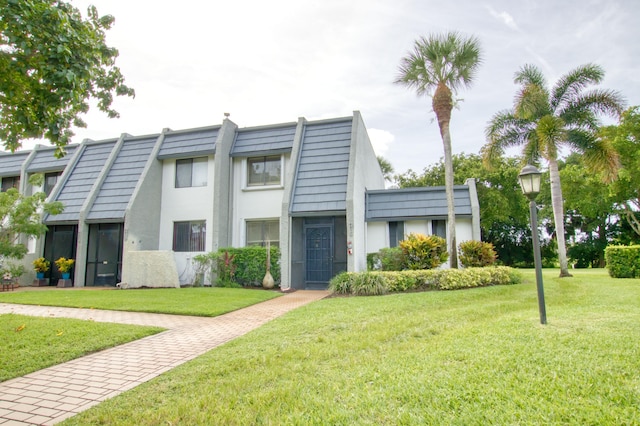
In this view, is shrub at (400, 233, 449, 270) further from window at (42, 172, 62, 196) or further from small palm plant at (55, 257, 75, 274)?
window at (42, 172, 62, 196)

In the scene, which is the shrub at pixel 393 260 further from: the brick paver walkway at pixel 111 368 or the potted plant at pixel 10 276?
the potted plant at pixel 10 276

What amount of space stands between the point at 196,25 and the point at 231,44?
1370mm

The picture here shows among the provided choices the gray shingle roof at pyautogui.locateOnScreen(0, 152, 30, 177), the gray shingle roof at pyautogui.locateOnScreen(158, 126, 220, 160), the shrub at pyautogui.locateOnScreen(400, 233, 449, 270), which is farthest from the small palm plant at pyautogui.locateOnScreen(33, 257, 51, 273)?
the shrub at pyautogui.locateOnScreen(400, 233, 449, 270)

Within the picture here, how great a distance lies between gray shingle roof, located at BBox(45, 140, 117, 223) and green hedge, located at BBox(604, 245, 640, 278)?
77.4 feet

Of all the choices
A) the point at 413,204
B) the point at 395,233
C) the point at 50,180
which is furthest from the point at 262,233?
the point at 50,180

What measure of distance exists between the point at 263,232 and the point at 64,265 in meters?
9.31

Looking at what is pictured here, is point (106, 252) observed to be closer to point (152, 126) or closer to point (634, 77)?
point (152, 126)

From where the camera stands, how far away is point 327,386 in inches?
161

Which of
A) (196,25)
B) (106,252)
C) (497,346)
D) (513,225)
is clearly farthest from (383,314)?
(513,225)

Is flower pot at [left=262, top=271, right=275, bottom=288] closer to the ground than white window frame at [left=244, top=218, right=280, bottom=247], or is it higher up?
closer to the ground

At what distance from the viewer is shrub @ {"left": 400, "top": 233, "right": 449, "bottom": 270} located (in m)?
13.9

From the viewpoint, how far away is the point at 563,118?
1708 cm

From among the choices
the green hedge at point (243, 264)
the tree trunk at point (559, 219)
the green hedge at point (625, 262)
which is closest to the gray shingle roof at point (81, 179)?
the green hedge at point (243, 264)

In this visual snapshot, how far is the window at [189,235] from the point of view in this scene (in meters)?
17.5
